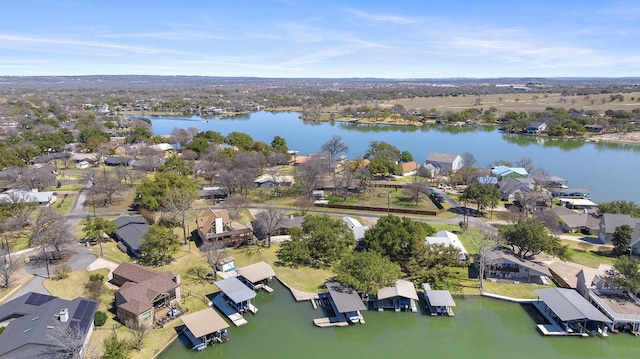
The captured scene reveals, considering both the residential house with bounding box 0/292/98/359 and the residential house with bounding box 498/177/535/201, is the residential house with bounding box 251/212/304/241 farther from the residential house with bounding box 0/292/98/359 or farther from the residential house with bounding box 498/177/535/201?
the residential house with bounding box 498/177/535/201

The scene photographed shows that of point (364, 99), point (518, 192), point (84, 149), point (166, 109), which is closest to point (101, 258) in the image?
point (518, 192)

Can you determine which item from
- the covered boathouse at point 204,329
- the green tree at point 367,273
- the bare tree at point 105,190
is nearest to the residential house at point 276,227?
the green tree at point 367,273

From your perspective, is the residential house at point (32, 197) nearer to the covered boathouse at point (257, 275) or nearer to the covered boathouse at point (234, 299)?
the covered boathouse at point (257, 275)

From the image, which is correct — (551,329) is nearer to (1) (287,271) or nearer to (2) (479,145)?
(1) (287,271)

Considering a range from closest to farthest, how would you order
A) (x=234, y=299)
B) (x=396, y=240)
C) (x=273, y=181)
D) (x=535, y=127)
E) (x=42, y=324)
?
(x=42, y=324)
(x=234, y=299)
(x=396, y=240)
(x=273, y=181)
(x=535, y=127)

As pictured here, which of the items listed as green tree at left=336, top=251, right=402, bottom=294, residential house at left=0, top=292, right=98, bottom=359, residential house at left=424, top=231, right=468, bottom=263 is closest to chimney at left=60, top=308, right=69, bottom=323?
residential house at left=0, top=292, right=98, bottom=359

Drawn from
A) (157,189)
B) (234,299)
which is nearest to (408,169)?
(157,189)

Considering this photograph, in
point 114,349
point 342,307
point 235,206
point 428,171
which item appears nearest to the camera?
point 114,349
